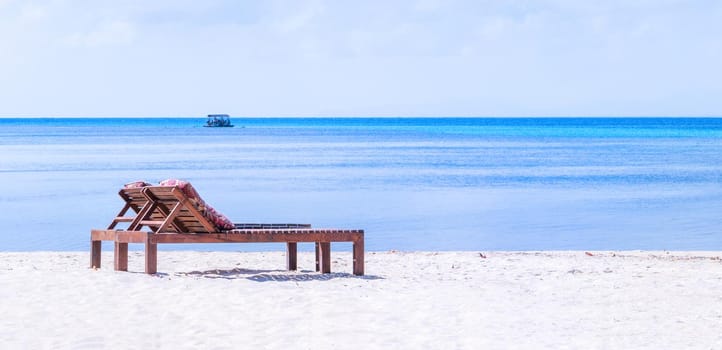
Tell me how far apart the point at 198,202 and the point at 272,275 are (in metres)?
1.30

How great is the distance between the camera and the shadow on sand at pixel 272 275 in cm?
1112

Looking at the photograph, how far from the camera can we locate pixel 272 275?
11.5 meters

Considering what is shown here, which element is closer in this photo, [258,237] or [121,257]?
[258,237]

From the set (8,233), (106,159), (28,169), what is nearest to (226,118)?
(106,159)

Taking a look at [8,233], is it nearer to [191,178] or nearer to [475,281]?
[475,281]

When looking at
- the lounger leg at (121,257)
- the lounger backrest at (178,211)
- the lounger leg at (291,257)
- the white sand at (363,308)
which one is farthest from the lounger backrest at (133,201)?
the lounger leg at (291,257)

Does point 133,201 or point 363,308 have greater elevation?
point 133,201

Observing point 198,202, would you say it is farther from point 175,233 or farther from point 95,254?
point 95,254

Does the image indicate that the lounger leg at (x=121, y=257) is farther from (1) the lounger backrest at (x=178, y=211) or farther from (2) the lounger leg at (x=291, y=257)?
(2) the lounger leg at (x=291, y=257)

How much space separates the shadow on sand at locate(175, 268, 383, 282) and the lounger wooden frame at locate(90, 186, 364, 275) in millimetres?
173

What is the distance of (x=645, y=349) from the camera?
761 cm

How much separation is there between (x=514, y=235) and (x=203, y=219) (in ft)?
30.8

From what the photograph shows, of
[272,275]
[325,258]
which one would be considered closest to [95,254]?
[272,275]

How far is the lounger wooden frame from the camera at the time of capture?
34.8 ft
